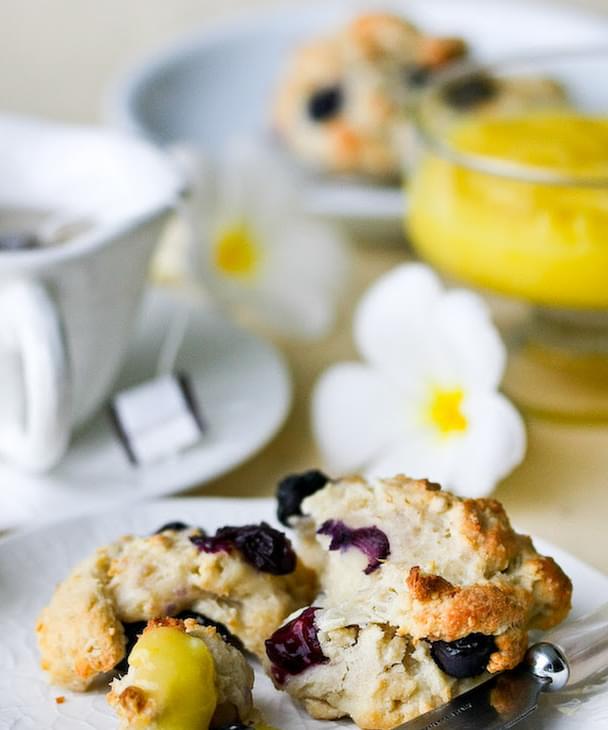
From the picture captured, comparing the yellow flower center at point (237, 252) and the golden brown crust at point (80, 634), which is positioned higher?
the golden brown crust at point (80, 634)

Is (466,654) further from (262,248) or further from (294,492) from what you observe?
(262,248)

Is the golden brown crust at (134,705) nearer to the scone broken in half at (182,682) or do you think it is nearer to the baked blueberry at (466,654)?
the scone broken in half at (182,682)

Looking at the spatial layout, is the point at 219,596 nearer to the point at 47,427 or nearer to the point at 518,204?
the point at 47,427

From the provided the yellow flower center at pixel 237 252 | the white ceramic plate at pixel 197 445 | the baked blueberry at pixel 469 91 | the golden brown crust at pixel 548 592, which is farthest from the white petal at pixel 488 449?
the baked blueberry at pixel 469 91

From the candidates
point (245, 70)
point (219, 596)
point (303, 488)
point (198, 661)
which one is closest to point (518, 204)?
point (303, 488)

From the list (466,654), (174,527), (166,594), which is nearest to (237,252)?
(174,527)
